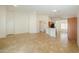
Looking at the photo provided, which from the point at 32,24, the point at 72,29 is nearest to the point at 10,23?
the point at 32,24

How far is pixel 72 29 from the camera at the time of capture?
1.95 m

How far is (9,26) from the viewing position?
6.21 ft

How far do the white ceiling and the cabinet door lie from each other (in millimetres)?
118

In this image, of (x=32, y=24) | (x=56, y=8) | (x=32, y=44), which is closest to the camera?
(x=56, y=8)

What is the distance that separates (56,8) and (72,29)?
1.71 feet

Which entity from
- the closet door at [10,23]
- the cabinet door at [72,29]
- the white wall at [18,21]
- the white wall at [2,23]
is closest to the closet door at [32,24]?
the white wall at [18,21]

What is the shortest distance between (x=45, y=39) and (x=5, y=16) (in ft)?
2.72

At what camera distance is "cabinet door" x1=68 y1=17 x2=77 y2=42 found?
189cm

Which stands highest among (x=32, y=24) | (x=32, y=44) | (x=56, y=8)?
(x=56, y=8)

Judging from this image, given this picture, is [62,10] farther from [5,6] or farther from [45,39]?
[5,6]

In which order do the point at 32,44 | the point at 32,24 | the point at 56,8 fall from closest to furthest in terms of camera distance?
the point at 56,8
the point at 32,44
the point at 32,24

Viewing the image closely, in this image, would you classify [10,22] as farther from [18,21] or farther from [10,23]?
[18,21]

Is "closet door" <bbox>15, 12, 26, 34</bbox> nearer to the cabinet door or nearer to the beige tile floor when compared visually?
the beige tile floor
